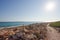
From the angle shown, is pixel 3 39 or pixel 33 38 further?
pixel 3 39

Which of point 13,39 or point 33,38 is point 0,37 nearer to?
point 13,39

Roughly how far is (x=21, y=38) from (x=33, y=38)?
104 centimetres

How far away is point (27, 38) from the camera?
25.8 ft

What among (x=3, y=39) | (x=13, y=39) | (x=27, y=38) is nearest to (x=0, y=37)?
(x=3, y=39)

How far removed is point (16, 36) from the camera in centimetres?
789

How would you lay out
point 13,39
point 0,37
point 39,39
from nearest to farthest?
point 13,39 → point 39,39 → point 0,37

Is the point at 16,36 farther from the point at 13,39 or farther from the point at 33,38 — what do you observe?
the point at 33,38

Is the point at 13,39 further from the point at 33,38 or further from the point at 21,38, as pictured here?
the point at 33,38

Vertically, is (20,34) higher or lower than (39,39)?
higher

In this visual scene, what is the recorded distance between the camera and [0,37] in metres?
9.66

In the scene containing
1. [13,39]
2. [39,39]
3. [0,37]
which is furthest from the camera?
[0,37]

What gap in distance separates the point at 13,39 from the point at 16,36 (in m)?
0.33

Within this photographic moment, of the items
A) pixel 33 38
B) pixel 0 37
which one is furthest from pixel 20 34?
pixel 0 37

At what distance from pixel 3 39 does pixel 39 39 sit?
10.7 feet
